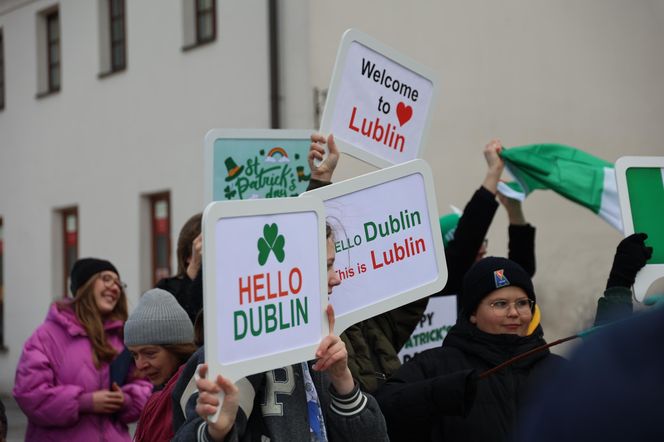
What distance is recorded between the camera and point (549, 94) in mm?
10742

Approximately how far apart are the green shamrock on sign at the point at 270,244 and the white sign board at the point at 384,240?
45cm

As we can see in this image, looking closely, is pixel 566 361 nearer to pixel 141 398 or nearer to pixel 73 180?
pixel 141 398

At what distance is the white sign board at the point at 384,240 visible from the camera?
132 inches

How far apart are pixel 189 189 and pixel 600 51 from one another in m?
6.58

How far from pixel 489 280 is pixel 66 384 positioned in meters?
2.61

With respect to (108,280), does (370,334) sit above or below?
below

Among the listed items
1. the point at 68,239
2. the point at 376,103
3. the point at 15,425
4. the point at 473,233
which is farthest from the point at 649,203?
the point at 68,239

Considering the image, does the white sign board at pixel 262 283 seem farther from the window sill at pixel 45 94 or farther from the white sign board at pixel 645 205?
the window sill at pixel 45 94

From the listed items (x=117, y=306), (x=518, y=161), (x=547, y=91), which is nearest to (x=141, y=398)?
(x=117, y=306)

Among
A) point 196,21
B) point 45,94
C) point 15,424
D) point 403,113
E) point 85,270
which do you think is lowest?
point 15,424

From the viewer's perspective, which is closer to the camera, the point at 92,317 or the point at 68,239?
the point at 92,317

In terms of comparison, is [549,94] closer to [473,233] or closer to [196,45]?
[196,45]

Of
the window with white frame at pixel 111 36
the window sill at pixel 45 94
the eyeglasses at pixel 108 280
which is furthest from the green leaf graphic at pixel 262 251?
the window sill at pixel 45 94

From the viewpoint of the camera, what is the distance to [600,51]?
34.3 feet
